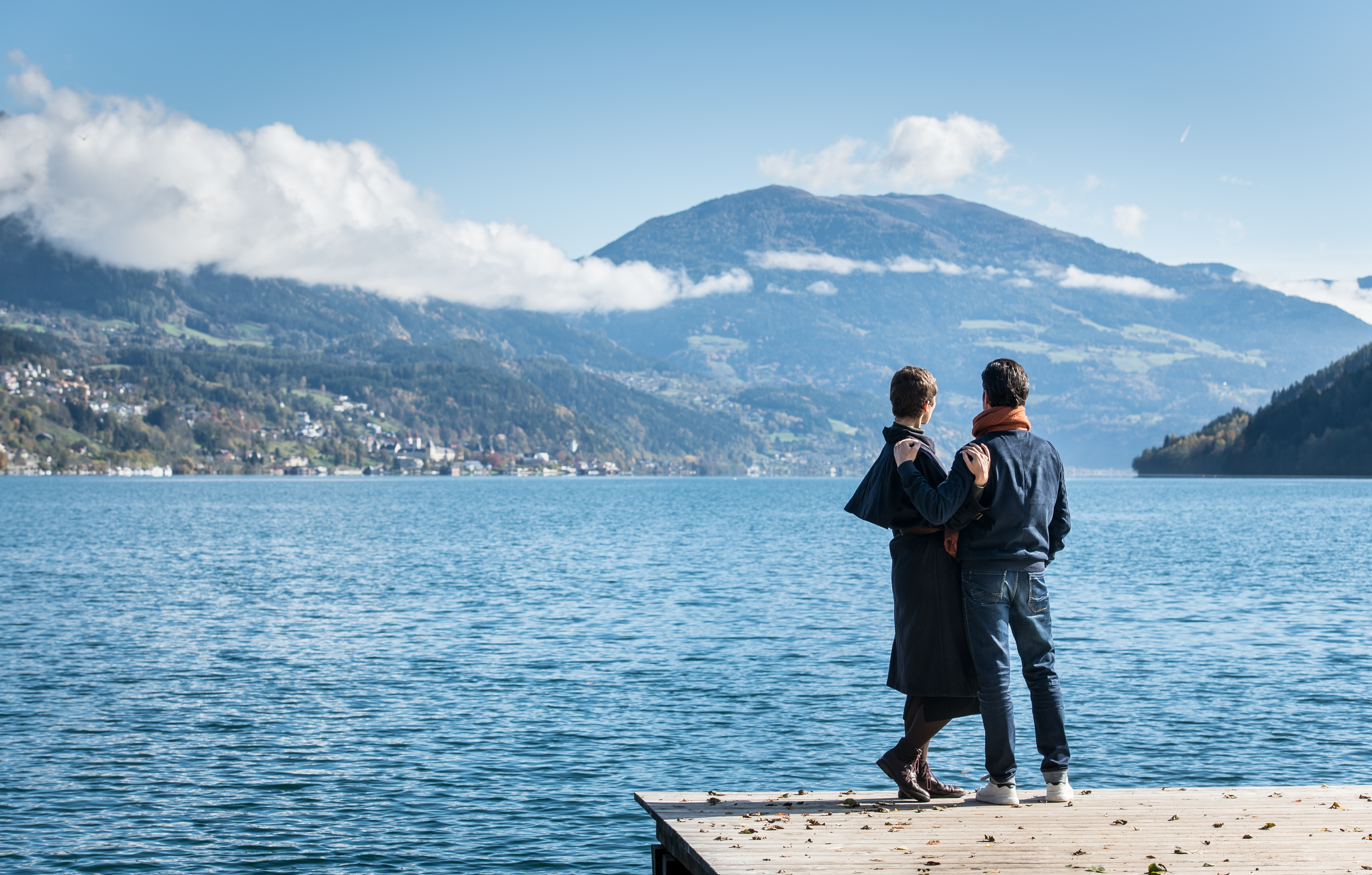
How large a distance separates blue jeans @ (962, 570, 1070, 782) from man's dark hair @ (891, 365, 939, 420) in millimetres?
1304

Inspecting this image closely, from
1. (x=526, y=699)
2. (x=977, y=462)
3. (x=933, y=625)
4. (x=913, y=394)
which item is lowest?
(x=526, y=699)

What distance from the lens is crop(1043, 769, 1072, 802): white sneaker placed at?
373 inches

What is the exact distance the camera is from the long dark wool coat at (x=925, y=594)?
9031mm

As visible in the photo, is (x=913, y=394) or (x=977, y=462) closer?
(x=977, y=462)

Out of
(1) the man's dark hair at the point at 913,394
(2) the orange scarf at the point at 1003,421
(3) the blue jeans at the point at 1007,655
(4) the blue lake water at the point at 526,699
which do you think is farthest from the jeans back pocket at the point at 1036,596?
(4) the blue lake water at the point at 526,699

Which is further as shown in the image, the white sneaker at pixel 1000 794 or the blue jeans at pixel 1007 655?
the white sneaker at pixel 1000 794

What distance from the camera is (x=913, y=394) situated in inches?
359

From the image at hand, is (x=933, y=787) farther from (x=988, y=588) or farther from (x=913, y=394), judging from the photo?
(x=913, y=394)

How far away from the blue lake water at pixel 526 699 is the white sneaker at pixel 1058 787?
19.2ft

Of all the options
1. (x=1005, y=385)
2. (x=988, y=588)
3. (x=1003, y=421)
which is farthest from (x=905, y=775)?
(x=1005, y=385)

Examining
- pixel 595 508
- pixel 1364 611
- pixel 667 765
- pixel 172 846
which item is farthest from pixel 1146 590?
pixel 595 508

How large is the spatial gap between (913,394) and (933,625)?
1786 millimetres

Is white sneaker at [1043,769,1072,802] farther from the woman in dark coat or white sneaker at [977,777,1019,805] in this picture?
the woman in dark coat

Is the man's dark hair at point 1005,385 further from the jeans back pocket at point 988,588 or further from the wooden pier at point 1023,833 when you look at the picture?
the wooden pier at point 1023,833
